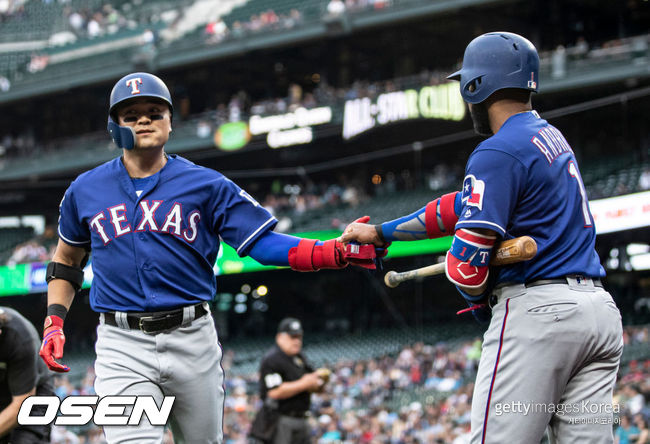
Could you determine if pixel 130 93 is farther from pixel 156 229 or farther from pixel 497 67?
pixel 497 67

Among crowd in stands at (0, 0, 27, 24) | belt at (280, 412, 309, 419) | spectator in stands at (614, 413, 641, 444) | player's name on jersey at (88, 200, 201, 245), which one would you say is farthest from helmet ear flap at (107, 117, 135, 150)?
crowd in stands at (0, 0, 27, 24)

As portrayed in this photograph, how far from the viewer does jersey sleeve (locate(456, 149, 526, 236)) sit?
336 cm

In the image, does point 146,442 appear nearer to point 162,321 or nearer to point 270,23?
point 162,321

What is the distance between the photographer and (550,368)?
3.30 m

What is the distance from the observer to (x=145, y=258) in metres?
4.11

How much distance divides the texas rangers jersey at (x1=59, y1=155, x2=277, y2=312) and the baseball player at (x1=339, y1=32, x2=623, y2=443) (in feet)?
4.22

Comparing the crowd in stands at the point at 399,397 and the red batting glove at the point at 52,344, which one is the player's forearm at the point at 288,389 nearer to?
the red batting glove at the point at 52,344

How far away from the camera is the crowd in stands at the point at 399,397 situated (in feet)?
41.4

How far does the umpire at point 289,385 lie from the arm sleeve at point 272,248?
3.46m

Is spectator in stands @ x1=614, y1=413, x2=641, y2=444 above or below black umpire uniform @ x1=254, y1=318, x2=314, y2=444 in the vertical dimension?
below

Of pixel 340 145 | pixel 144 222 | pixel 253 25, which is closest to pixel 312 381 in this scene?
pixel 144 222

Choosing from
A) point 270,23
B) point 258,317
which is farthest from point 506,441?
point 270,23

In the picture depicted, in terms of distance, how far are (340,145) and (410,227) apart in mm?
22193

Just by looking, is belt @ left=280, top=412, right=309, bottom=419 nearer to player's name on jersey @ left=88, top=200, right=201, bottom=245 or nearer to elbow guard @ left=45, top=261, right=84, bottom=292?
elbow guard @ left=45, top=261, right=84, bottom=292
